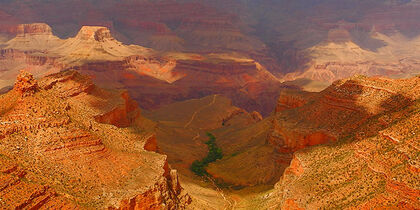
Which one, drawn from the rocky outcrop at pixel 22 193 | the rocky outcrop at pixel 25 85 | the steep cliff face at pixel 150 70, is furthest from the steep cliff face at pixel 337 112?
the steep cliff face at pixel 150 70

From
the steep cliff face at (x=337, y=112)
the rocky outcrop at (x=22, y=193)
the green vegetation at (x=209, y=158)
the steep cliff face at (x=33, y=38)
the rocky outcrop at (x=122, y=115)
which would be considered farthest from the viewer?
the steep cliff face at (x=33, y=38)

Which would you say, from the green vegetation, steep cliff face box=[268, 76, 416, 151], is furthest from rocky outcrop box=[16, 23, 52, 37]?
steep cliff face box=[268, 76, 416, 151]

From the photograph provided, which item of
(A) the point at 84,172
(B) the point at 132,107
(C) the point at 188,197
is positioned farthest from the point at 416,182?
(B) the point at 132,107

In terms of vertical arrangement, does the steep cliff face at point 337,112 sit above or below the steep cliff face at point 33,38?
above

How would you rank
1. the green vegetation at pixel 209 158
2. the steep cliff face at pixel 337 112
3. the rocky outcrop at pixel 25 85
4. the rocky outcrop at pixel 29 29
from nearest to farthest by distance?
the rocky outcrop at pixel 25 85
the steep cliff face at pixel 337 112
the green vegetation at pixel 209 158
the rocky outcrop at pixel 29 29

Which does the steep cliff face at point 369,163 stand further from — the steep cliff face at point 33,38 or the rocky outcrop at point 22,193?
A: the steep cliff face at point 33,38
